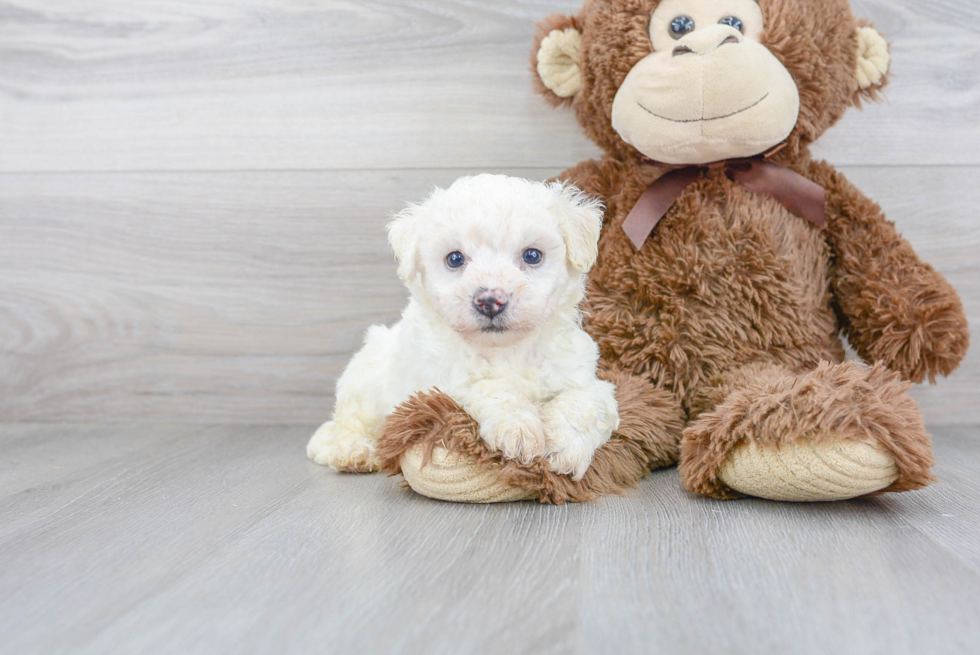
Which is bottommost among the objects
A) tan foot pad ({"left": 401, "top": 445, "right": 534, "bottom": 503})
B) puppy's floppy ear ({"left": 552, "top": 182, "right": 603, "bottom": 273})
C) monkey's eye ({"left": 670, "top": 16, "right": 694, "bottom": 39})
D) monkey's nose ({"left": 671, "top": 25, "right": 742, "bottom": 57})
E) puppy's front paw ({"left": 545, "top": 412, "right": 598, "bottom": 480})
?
tan foot pad ({"left": 401, "top": 445, "right": 534, "bottom": 503})

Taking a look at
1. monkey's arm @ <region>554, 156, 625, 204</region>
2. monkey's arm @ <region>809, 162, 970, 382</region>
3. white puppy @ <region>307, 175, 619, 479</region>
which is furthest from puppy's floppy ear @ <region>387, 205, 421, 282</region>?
monkey's arm @ <region>809, 162, 970, 382</region>

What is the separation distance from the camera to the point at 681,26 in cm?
117

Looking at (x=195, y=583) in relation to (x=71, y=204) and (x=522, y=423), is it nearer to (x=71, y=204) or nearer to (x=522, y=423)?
(x=522, y=423)

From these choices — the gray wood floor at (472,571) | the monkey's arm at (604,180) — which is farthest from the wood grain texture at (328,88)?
the gray wood floor at (472,571)

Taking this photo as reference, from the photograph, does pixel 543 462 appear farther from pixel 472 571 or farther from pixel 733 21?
pixel 733 21

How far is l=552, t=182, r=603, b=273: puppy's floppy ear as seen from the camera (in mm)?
1019

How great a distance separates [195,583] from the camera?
747 millimetres

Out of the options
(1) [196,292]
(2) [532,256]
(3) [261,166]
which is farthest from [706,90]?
(1) [196,292]

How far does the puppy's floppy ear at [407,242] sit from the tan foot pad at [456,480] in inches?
9.2

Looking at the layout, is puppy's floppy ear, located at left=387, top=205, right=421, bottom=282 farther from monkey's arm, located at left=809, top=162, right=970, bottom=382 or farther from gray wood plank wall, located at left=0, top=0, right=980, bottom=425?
monkey's arm, located at left=809, top=162, right=970, bottom=382

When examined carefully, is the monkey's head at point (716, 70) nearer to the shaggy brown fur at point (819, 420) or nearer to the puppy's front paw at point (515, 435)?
the shaggy brown fur at point (819, 420)

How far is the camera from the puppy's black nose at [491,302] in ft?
3.02

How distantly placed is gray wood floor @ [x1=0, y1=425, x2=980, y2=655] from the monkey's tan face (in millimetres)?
507

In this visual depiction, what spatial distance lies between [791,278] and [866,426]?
36 centimetres
